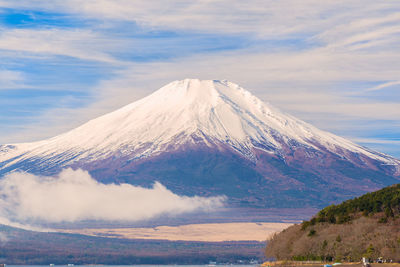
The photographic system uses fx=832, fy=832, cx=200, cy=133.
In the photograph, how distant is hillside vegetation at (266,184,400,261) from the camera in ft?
494

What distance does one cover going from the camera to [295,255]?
167875 mm

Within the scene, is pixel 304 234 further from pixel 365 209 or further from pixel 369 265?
pixel 369 265

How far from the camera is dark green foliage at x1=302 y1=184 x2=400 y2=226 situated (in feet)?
538

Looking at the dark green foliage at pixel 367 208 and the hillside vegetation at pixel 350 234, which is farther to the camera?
the dark green foliage at pixel 367 208

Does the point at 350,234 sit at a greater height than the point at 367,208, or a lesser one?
lesser

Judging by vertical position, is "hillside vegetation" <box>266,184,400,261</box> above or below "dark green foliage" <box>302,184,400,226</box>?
below

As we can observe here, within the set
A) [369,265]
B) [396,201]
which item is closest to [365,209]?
[396,201]

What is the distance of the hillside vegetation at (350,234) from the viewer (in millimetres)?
150625

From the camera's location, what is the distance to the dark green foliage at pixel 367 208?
164m

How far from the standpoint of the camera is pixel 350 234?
158 metres

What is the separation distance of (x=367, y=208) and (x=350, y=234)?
44.2 ft

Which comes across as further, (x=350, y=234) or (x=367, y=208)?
(x=367, y=208)

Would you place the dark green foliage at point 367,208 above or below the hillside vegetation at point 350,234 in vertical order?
above

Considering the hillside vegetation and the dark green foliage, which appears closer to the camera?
the hillside vegetation
